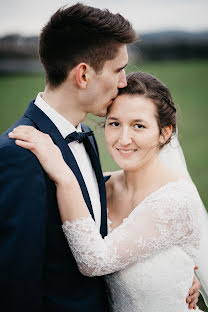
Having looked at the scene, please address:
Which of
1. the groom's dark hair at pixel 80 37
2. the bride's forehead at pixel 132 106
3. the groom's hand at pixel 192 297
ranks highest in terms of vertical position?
the groom's dark hair at pixel 80 37

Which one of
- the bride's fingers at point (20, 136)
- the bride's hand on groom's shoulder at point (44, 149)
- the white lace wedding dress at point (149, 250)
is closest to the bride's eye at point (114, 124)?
the white lace wedding dress at point (149, 250)

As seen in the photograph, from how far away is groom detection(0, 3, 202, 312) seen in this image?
5.67 ft

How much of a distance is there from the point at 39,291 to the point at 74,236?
325 millimetres

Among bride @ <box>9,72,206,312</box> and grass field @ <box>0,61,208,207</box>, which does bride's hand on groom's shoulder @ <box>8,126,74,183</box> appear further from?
grass field @ <box>0,61,208,207</box>

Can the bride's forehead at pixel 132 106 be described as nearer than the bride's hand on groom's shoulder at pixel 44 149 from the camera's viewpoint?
No

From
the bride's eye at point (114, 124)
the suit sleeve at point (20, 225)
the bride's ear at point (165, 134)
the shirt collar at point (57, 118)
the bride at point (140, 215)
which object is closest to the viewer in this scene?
the suit sleeve at point (20, 225)

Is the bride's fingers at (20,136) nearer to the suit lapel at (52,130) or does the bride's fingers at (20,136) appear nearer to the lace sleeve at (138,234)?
the suit lapel at (52,130)

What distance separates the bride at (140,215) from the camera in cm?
197

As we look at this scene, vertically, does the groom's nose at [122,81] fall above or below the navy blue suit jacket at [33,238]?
above

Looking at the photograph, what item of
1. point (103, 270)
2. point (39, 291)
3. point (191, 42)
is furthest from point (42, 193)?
point (191, 42)

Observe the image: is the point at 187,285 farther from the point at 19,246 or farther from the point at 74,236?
the point at 19,246

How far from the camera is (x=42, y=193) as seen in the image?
177cm

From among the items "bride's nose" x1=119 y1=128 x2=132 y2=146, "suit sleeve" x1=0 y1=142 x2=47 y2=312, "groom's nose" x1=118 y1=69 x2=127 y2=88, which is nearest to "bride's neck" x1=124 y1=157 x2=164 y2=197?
"bride's nose" x1=119 y1=128 x2=132 y2=146

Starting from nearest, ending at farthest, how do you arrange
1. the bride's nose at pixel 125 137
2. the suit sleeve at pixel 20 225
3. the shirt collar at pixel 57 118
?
the suit sleeve at pixel 20 225 → the shirt collar at pixel 57 118 → the bride's nose at pixel 125 137
